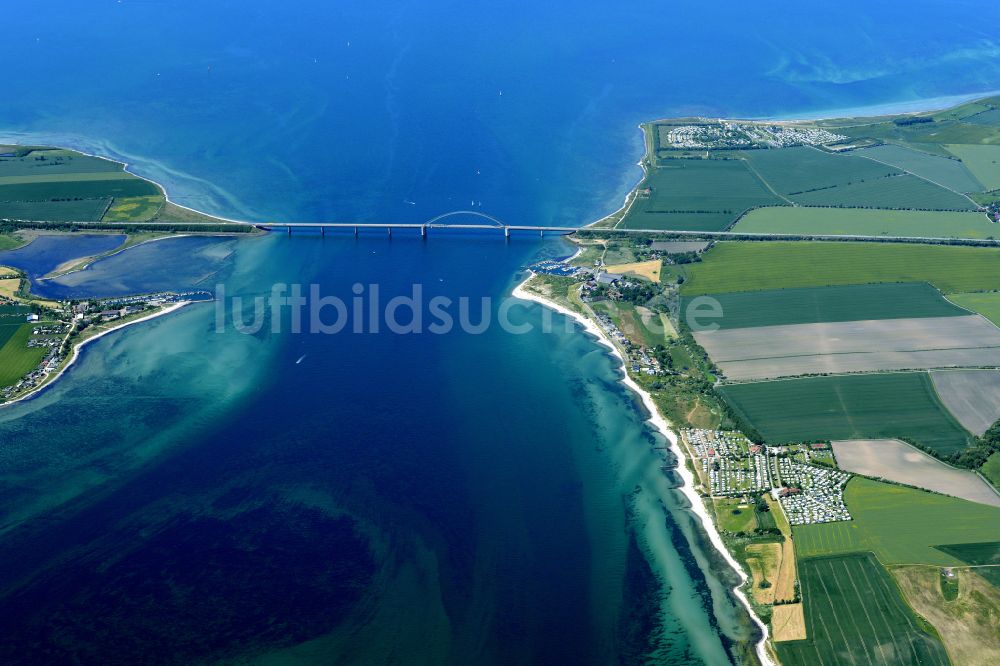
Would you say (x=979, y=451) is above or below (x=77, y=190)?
below

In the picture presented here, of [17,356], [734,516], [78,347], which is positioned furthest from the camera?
[78,347]

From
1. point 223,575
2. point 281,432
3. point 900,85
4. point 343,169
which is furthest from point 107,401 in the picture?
point 900,85

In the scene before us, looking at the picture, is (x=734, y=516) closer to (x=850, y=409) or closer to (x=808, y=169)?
(x=850, y=409)

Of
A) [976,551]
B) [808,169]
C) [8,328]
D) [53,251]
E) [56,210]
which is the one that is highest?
[808,169]

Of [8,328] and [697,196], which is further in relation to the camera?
[697,196]

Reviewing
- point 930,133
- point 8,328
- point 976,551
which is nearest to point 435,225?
point 8,328

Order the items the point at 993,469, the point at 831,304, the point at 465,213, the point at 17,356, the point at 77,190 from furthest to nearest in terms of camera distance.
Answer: the point at 77,190, the point at 465,213, the point at 831,304, the point at 17,356, the point at 993,469

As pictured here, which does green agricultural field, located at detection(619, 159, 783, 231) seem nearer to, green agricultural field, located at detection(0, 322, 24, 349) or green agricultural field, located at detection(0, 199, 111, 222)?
green agricultural field, located at detection(0, 199, 111, 222)
